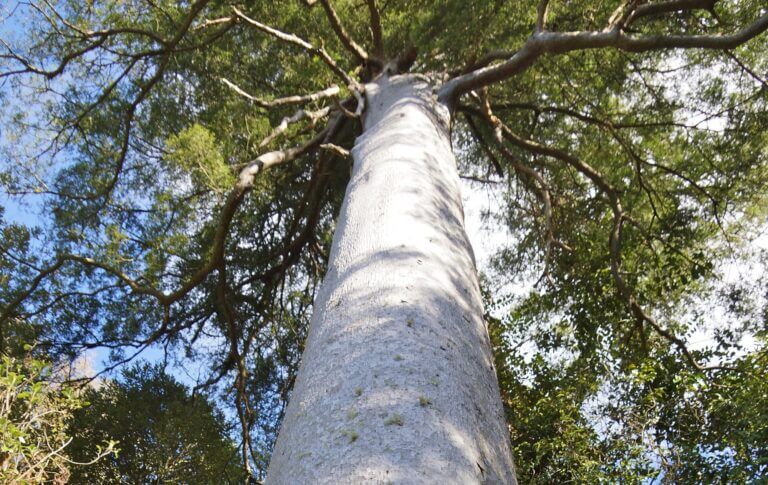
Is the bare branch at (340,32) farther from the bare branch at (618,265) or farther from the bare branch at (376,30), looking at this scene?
the bare branch at (618,265)

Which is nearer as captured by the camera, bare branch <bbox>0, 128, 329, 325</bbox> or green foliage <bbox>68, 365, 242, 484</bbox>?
bare branch <bbox>0, 128, 329, 325</bbox>

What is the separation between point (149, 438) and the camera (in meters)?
4.48

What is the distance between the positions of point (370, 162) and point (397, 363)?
57.9 inches

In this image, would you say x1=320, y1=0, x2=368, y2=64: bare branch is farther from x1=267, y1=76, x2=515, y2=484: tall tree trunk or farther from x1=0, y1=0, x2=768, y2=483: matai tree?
x1=267, y1=76, x2=515, y2=484: tall tree trunk

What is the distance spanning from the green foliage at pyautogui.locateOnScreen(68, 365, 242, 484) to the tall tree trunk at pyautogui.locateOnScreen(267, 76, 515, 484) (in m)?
2.85

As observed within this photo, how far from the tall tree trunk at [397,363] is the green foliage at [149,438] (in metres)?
2.85

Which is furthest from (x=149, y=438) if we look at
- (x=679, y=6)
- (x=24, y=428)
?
(x=679, y=6)

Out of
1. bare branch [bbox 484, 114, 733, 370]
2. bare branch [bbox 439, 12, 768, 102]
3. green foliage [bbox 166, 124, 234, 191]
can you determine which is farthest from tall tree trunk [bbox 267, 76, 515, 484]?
bare branch [bbox 484, 114, 733, 370]

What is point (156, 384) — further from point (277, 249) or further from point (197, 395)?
point (277, 249)

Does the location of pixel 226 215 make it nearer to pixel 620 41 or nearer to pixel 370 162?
pixel 370 162

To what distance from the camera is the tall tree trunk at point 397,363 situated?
3.73 feet

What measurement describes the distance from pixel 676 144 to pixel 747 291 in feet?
5.04

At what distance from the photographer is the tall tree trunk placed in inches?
44.8

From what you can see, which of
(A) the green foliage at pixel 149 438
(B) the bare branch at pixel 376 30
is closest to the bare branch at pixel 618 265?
(B) the bare branch at pixel 376 30
